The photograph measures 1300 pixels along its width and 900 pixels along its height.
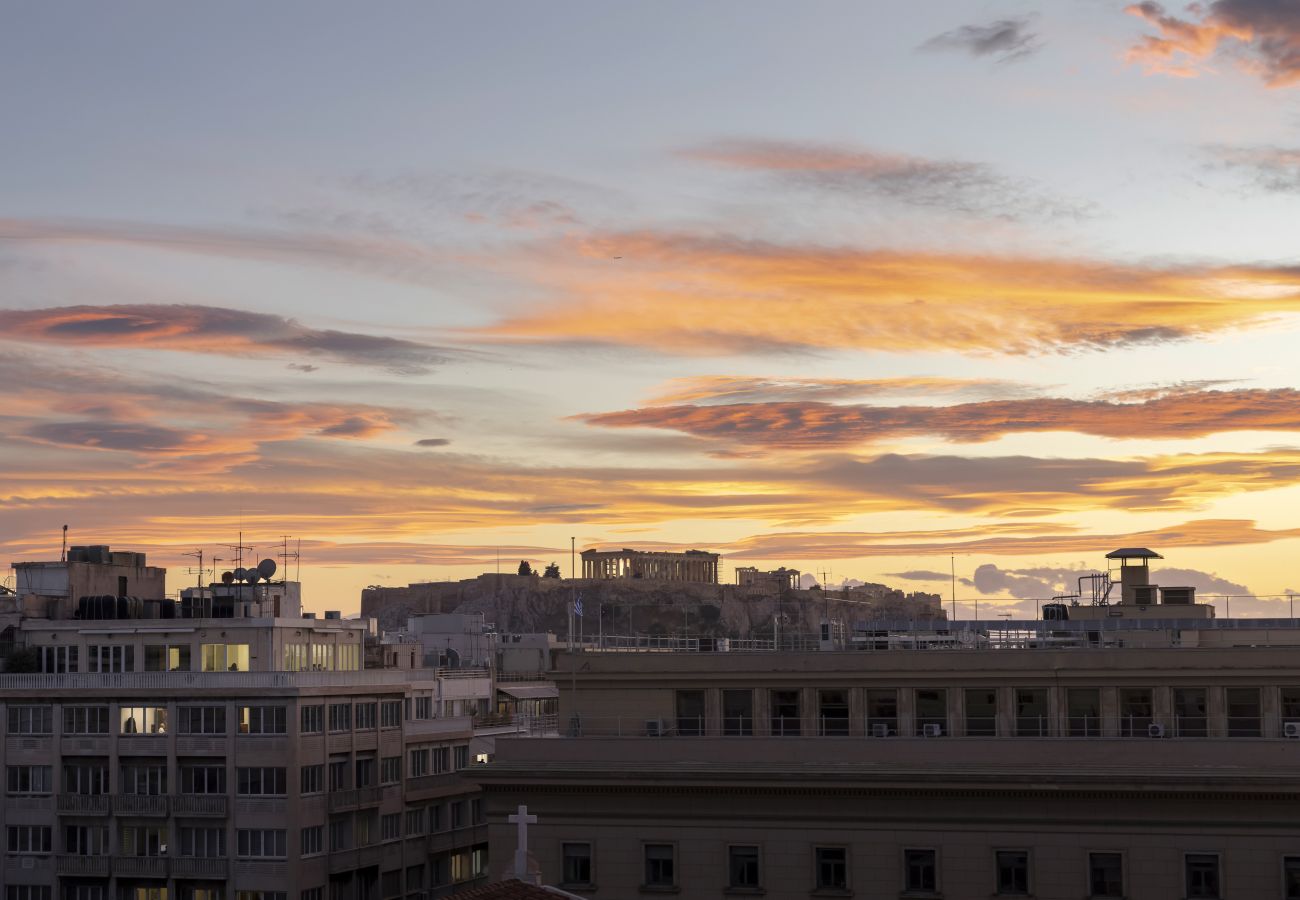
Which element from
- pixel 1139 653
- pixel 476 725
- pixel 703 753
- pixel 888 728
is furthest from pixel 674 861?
pixel 476 725

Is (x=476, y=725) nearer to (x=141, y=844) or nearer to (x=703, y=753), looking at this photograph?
(x=141, y=844)

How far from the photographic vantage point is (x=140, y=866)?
82312 mm

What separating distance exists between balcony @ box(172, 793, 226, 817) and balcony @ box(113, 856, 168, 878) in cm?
246

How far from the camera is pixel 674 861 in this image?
2307 inches

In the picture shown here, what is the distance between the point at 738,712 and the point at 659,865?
6.49m

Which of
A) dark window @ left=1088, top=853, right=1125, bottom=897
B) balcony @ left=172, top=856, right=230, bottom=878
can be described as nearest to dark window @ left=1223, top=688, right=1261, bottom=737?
dark window @ left=1088, top=853, right=1125, bottom=897

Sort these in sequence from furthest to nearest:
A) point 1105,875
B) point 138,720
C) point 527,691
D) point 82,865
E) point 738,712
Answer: point 527,691, point 138,720, point 82,865, point 738,712, point 1105,875

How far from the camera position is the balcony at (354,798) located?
83938mm

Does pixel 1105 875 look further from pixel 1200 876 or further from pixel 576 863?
pixel 576 863

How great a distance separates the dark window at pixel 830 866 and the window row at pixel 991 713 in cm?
542

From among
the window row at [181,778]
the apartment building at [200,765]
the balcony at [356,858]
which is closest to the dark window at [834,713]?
the apartment building at [200,765]

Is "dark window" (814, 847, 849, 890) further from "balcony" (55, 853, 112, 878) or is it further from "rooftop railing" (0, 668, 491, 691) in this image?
"balcony" (55, 853, 112, 878)

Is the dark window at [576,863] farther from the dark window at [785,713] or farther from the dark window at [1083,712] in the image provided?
the dark window at [1083,712]

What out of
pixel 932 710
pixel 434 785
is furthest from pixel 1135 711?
pixel 434 785
